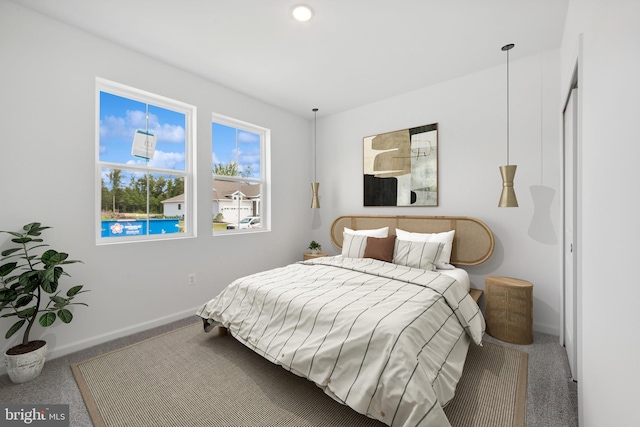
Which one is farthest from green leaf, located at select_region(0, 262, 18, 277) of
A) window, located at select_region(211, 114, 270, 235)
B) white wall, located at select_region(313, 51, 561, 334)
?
white wall, located at select_region(313, 51, 561, 334)

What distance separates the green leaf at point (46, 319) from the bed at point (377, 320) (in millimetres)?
1037

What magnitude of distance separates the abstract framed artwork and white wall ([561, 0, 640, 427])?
201 centimetres

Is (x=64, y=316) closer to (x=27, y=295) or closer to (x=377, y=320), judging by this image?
(x=27, y=295)

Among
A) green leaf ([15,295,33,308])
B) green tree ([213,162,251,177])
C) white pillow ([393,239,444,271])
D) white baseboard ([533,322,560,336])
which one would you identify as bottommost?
white baseboard ([533,322,560,336])

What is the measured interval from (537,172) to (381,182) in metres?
1.72

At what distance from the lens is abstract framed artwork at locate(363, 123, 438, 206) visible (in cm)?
346

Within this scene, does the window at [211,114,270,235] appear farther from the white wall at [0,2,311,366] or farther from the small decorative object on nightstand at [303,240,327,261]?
the small decorative object on nightstand at [303,240,327,261]

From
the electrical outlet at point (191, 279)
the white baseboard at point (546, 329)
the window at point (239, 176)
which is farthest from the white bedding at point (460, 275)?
the electrical outlet at point (191, 279)

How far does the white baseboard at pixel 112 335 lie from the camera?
2269 mm

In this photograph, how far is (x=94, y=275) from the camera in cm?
247

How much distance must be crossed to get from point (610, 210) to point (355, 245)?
243cm

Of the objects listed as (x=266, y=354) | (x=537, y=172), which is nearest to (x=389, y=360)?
(x=266, y=354)

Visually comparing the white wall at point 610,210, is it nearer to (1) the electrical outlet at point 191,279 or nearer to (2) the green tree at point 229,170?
(1) the electrical outlet at point 191,279

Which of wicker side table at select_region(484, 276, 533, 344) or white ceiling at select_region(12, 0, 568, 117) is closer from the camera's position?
white ceiling at select_region(12, 0, 568, 117)
